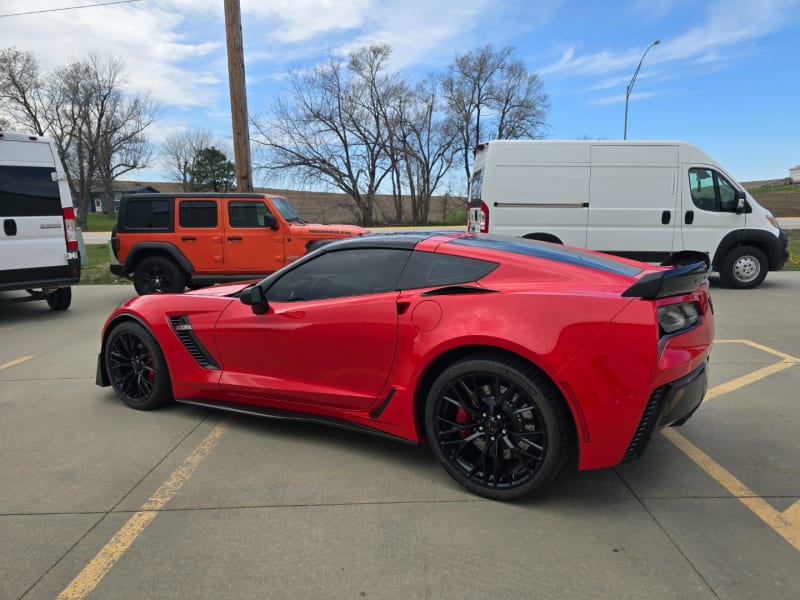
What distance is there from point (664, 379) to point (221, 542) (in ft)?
7.06

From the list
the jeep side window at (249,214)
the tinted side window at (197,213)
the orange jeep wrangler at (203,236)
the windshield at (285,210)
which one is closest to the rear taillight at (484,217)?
the orange jeep wrangler at (203,236)

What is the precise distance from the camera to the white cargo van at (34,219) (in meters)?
7.56

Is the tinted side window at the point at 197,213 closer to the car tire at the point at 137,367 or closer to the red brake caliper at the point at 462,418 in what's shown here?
the car tire at the point at 137,367

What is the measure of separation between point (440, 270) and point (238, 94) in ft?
30.3

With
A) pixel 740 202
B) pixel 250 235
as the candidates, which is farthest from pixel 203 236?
pixel 740 202

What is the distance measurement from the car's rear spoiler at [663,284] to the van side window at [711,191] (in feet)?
26.3

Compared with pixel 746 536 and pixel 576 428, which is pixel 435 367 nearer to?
pixel 576 428

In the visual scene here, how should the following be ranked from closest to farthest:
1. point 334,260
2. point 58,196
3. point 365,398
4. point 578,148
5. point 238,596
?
point 238,596 < point 365,398 < point 334,260 < point 58,196 < point 578,148

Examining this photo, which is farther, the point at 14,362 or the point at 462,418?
the point at 14,362

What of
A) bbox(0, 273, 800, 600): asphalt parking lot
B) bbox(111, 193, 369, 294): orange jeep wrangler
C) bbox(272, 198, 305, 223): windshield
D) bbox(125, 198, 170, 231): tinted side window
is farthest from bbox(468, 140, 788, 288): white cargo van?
bbox(0, 273, 800, 600): asphalt parking lot

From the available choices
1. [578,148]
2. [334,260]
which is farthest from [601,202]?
[334,260]

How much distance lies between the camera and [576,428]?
262 centimetres

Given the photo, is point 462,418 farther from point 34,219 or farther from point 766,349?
point 34,219

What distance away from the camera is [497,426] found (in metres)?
2.74
